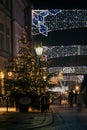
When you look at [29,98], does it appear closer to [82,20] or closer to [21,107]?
[21,107]

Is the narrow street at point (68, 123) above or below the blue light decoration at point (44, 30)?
below

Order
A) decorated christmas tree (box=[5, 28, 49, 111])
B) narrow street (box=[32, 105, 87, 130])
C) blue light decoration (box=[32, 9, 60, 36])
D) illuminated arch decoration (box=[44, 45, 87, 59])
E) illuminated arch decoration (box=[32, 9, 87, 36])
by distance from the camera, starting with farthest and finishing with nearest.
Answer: illuminated arch decoration (box=[44, 45, 87, 59]) → illuminated arch decoration (box=[32, 9, 87, 36]) → blue light decoration (box=[32, 9, 60, 36]) → decorated christmas tree (box=[5, 28, 49, 111]) → narrow street (box=[32, 105, 87, 130])

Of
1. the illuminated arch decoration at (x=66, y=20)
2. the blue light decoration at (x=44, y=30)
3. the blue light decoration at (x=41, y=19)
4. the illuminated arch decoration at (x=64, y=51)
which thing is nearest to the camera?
the blue light decoration at (x=41, y=19)

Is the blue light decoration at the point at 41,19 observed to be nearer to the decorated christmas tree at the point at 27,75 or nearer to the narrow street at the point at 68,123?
the decorated christmas tree at the point at 27,75

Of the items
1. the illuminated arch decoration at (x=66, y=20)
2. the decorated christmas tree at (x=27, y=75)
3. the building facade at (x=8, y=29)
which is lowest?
the decorated christmas tree at (x=27, y=75)

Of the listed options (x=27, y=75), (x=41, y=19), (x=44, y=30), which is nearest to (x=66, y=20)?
(x=44, y=30)

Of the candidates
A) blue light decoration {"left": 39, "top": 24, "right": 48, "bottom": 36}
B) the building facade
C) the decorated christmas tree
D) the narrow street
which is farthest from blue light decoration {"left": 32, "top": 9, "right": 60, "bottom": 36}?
the narrow street

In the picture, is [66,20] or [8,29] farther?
[66,20]

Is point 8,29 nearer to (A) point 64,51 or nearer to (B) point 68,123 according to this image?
(B) point 68,123

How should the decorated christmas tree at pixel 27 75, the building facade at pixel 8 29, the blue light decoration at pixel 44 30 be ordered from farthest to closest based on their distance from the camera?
the blue light decoration at pixel 44 30 < the building facade at pixel 8 29 < the decorated christmas tree at pixel 27 75

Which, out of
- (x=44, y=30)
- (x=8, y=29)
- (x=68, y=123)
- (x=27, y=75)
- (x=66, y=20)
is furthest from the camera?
(x=66, y=20)

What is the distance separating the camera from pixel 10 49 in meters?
57.8

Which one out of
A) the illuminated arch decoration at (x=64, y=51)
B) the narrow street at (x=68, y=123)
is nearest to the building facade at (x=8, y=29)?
the narrow street at (x=68, y=123)

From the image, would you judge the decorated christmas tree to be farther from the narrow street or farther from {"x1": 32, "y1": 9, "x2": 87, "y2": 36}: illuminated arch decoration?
{"x1": 32, "y1": 9, "x2": 87, "y2": 36}: illuminated arch decoration
